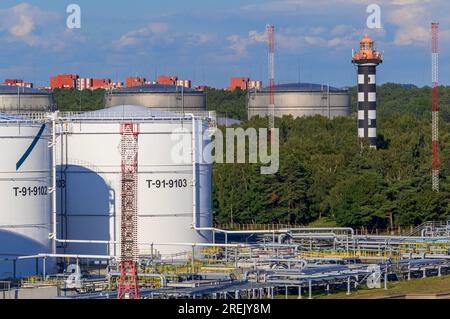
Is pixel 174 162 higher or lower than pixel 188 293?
higher

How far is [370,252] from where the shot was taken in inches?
2429

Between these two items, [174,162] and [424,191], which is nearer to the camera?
[174,162]

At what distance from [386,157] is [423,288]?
41031mm

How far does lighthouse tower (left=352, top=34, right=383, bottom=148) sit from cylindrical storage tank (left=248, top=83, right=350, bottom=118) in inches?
1048

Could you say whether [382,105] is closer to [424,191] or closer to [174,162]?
[424,191]

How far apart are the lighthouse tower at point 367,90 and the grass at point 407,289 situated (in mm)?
39708

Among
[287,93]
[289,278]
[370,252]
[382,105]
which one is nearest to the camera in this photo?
[289,278]

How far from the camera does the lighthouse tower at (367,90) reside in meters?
93.2

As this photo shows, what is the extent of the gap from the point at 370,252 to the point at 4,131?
18878 millimetres

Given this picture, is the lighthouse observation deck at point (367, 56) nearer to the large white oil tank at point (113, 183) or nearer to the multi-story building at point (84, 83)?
the large white oil tank at point (113, 183)

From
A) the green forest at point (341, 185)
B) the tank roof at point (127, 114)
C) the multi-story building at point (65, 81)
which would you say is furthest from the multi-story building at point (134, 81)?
the tank roof at point (127, 114)

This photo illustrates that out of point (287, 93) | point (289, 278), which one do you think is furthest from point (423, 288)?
point (287, 93)

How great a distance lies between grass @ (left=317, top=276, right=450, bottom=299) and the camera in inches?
1870

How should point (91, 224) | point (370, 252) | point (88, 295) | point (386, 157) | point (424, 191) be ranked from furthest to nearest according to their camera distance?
point (386, 157) → point (424, 191) → point (370, 252) → point (91, 224) → point (88, 295)
